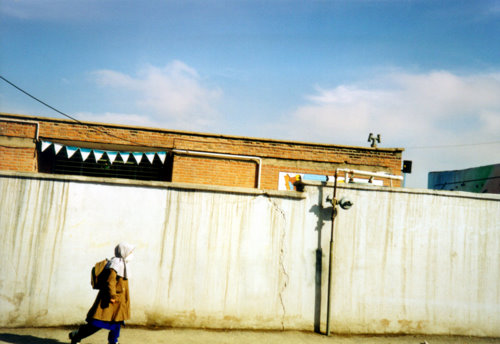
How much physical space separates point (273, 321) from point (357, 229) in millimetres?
2113

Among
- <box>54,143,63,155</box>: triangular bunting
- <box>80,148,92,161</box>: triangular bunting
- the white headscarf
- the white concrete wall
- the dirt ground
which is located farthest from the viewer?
<box>80,148,92,161</box>: triangular bunting

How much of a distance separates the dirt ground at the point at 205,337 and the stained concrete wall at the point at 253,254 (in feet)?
0.52

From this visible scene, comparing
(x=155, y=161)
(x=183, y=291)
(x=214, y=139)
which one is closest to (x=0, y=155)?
(x=155, y=161)

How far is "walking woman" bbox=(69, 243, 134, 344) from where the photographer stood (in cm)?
472

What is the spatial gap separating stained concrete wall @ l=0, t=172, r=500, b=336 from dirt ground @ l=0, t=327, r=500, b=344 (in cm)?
16

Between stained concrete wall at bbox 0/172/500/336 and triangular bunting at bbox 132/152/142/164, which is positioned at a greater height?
triangular bunting at bbox 132/152/142/164

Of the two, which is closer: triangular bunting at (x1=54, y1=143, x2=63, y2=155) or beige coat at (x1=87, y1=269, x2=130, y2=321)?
beige coat at (x1=87, y1=269, x2=130, y2=321)

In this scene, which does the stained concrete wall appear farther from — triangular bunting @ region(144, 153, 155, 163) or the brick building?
triangular bunting @ region(144, 153, 155, 163)

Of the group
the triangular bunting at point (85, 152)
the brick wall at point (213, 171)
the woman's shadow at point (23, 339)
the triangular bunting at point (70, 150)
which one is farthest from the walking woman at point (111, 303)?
the triangular bunting at point (70, 150)

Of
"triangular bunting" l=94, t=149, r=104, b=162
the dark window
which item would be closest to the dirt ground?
"triangular bunting" l=94, t=149, r=104, b=162

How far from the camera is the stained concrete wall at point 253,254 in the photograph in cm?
584

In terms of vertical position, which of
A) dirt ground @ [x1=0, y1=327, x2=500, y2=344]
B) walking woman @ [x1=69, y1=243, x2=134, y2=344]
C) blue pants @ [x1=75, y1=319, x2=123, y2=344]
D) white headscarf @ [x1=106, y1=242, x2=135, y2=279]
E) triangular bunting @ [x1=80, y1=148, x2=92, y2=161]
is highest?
triangular bunting @ [x1=80, y1=148, x2=92, y2=161]

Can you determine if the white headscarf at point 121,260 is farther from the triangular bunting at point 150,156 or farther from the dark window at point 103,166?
the dark window at point 103,166

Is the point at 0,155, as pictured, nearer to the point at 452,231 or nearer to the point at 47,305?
the point at 47,305
